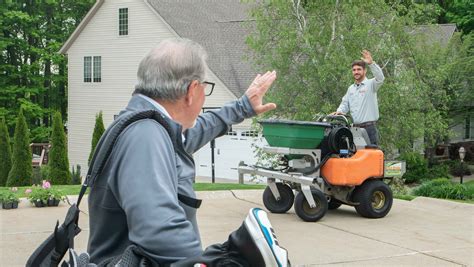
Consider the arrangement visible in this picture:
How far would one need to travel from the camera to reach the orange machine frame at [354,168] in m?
8.82

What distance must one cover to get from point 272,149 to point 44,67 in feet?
118

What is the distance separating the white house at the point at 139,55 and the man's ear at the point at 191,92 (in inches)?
1006

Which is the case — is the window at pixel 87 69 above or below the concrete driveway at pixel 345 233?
above

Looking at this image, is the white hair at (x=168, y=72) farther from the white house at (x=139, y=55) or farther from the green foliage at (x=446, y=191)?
the white house at (x=139, y=55)

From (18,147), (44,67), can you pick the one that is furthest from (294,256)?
(44,67)

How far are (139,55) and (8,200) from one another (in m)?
24.0

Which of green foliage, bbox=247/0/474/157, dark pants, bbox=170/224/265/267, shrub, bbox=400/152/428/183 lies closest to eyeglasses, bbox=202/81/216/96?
dark pants, bbox=170/224/265/267

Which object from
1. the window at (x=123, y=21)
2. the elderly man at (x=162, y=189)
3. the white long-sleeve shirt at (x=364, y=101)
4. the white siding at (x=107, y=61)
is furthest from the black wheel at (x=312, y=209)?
the window at (x=123, y=21)

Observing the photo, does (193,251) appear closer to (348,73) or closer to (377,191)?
(377,191)

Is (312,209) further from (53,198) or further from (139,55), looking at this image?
(139,55)

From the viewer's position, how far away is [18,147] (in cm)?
2145

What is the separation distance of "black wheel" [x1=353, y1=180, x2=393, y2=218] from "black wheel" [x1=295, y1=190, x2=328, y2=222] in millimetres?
563

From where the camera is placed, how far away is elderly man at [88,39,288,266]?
2.04 m

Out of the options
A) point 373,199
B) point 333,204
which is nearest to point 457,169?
point 333,204
